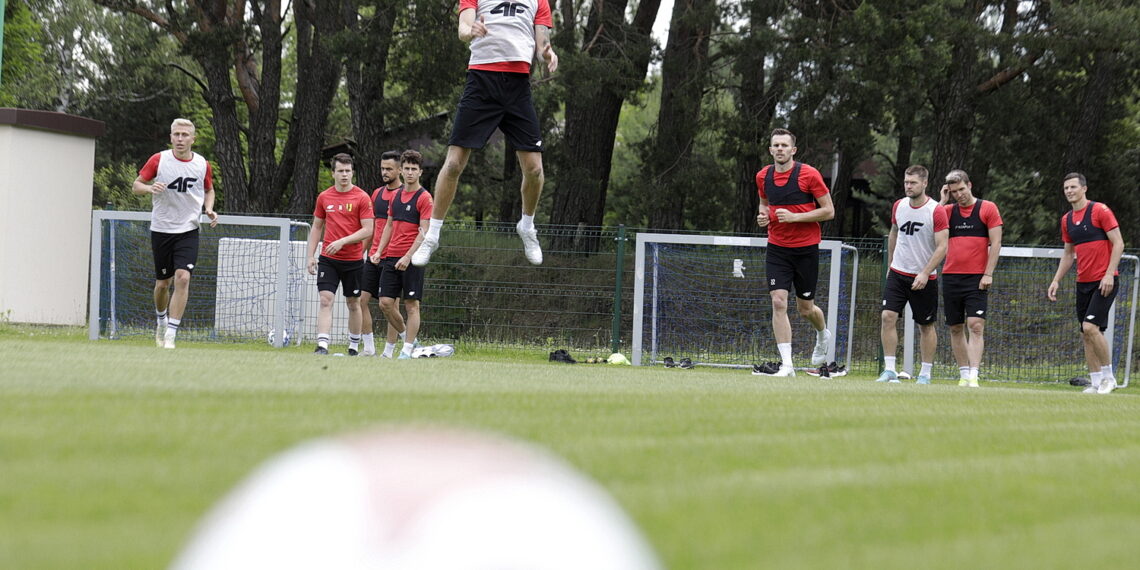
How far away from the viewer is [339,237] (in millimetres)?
11812

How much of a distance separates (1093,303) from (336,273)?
305 inches

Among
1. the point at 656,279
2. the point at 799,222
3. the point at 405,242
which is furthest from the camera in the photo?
the point at 656,279

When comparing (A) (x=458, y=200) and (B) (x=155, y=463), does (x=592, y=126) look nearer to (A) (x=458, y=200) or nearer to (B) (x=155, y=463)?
(A) (x=458, y=200)

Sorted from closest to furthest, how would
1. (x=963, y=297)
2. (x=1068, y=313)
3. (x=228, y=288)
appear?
(x=963, y=297) < (x=1068, y=313) < (x=228, y=288)

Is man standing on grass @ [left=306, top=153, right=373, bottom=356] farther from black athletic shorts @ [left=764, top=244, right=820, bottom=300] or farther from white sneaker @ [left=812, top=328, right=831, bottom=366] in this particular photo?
white sneaker @ [left=812, top=328, right=831, bottom=366]

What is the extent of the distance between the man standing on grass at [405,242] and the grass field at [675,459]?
6.15m

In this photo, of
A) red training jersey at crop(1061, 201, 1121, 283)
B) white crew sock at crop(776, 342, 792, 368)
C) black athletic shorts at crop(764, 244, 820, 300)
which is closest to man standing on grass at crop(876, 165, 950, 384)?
white crew sock at crop(776, 342, 792, 368)

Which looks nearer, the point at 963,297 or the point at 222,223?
the point at 963,297

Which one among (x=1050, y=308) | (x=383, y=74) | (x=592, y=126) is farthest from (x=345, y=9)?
(x=1050, y=308)

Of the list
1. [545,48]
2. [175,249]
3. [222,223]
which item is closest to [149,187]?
[175,249]

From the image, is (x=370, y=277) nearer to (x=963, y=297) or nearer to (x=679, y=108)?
(x=963, y=297)

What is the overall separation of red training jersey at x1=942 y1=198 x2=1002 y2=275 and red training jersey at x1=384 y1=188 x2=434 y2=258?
17.4ft

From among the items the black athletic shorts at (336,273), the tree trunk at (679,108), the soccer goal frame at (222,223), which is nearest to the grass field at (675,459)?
the black athletic shorts at (336,273)

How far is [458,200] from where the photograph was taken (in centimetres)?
3528
